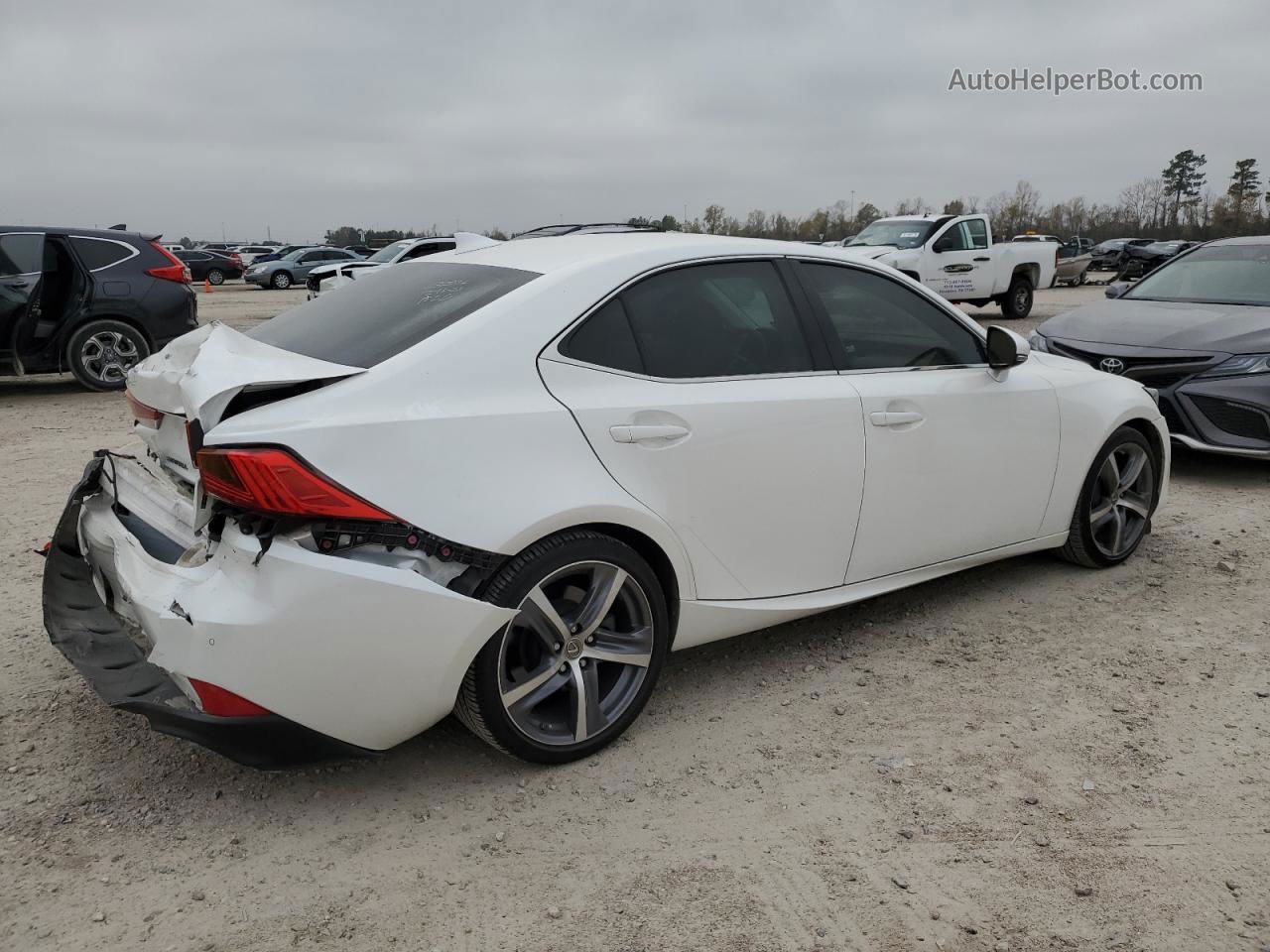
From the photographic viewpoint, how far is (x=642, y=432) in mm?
3125

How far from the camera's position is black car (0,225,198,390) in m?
9.78

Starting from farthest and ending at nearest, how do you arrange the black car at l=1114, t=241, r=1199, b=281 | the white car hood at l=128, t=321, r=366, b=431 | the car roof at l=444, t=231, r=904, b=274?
the black car at l=1114, t=241, r=1199, b=281, the car roof at l=444, t=231, r=904, b=274, the white car hood at l=128, t=321, r=366, b=431

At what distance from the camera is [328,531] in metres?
2.62

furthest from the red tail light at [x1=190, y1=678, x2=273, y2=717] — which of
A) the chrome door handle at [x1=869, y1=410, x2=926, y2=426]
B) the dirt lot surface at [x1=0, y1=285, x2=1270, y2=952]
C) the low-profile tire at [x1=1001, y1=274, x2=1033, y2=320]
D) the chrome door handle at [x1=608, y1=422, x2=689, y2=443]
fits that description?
the low-profile tire at [x1=1001, y1=274, x2=1033, y2=320]

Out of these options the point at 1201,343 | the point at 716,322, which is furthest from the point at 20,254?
the point at 1201,343

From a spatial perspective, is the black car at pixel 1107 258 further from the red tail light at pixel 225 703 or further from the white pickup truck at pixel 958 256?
the red tail light at pixel 225 703

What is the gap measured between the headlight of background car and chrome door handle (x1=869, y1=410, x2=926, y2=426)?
3791 mm

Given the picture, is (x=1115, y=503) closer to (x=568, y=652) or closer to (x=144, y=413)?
(x=568, y=652)

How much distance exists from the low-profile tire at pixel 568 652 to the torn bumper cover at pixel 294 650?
98 mm

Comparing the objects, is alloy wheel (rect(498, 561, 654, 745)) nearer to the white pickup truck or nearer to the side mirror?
the side mirror

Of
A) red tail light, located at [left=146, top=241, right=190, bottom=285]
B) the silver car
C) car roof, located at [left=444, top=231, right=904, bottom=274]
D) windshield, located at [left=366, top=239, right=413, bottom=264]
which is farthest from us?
the silver car

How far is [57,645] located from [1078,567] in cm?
426

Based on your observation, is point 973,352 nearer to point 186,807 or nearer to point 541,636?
point 541,636

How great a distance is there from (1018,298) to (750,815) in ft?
57.8
